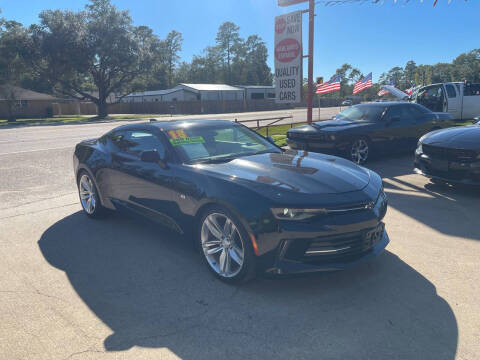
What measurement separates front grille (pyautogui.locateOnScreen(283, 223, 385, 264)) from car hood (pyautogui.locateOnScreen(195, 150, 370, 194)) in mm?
407

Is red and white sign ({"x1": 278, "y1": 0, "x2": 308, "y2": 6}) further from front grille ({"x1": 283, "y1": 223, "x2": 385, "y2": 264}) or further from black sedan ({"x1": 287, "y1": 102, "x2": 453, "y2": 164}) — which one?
front grille ({"x1": 283, "y1": 223, "x2": 385, "y2": 264})

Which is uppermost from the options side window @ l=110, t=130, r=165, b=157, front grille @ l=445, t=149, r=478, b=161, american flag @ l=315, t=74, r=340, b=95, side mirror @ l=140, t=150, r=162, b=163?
american flag @ l=315, t=74, r=340, b=95

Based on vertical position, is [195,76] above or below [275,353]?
above

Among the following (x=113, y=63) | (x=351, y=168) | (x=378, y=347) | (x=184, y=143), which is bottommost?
(x=378, y=347)

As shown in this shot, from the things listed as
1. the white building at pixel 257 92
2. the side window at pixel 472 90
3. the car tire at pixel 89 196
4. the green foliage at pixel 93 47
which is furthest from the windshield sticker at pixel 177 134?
the white building at pixel 257 92

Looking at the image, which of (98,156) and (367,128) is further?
(367,128)

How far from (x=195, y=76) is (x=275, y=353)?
111838 millimetres

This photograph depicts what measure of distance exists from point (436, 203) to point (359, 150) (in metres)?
3.17

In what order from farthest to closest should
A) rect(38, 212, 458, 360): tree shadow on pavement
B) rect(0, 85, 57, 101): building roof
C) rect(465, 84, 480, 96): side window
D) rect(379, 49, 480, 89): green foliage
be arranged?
rect(379, 49, 480, 89): green foliage
rect(0, 85, 57, 101): building roof
rect(465, 84, 480, 96): side window
rect(38, 212, 458, 360): tree shadow on pavement

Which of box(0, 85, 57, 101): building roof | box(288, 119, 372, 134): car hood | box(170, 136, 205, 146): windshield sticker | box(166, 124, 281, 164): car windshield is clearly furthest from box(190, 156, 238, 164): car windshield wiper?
box(0, 85, 57, 101): building roof

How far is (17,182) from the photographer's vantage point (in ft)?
25.4

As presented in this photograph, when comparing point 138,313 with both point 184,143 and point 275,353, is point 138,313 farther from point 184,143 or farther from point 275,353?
point 184,143

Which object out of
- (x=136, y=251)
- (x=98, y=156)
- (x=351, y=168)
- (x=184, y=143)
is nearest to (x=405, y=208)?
(x=351, y=168)

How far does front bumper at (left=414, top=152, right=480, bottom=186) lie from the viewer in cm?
565
